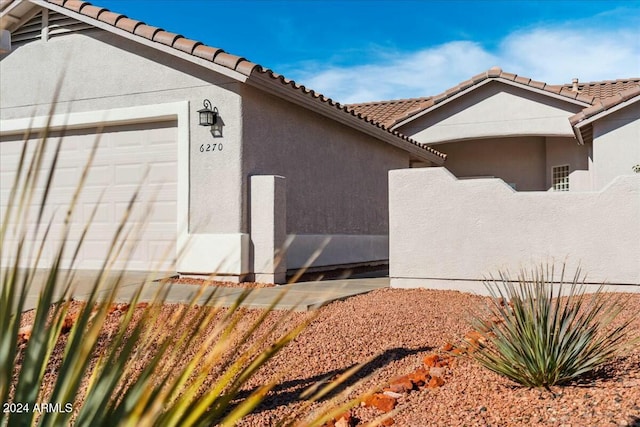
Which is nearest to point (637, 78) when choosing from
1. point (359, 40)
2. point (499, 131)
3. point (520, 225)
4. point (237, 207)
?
point (499, 131)

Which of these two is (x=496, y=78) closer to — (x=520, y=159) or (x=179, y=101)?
(x=520, y=159)

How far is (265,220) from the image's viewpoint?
952cm

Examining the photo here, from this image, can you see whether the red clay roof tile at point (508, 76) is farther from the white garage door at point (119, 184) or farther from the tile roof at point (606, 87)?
the white garage door at point (119, 184)

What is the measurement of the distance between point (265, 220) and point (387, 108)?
44.7ft

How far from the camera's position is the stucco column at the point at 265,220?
31.1 feet

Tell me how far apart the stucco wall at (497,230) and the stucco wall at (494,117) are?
9.78 m

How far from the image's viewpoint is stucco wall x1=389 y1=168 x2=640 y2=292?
8.35 m

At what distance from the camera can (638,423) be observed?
141 inches

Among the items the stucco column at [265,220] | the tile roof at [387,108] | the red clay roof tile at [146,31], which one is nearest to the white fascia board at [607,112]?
the tile roof at [387,108]

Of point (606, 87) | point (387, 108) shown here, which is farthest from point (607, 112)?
point (387, 108)

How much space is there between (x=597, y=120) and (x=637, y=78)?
6.77m

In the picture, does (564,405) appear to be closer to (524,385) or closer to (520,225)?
(524,385)

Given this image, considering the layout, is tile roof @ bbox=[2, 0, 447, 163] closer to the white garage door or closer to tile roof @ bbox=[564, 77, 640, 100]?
the white garage door

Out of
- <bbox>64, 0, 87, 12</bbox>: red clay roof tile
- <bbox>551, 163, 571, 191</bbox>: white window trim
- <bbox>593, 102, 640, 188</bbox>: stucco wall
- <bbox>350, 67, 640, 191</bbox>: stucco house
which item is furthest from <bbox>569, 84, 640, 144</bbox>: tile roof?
<bbox>64, 0, 87, 12</bbox>: red clay roof tile
